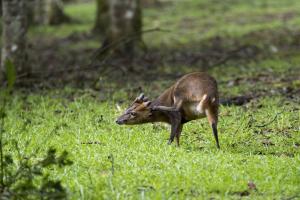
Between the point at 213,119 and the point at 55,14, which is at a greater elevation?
the point at 55,14

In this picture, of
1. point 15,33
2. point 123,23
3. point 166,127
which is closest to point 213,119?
point 166,127

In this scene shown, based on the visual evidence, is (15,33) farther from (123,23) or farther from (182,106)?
(182,106)

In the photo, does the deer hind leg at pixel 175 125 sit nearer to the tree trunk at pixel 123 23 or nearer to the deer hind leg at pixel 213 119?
the deer hind leg at pixel 213 119

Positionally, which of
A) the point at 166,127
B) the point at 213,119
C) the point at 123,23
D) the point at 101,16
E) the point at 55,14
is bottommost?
the point at 166,127

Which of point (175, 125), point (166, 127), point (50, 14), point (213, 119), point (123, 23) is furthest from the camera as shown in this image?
point (50, 14)

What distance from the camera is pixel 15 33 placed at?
12.1m

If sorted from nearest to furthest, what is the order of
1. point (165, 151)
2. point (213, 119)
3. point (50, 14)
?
point (165, 151), point (213, 119), point (50, 14)

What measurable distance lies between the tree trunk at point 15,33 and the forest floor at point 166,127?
0.42 meters

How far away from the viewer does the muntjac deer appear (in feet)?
23.3

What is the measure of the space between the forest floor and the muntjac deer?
0.79 feet

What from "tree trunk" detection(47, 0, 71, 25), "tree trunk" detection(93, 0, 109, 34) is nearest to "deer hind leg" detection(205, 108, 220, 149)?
"tree trunk" detection(93, 0, 109, 34)

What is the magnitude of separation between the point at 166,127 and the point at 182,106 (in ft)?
4.08

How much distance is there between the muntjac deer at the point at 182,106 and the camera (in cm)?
711

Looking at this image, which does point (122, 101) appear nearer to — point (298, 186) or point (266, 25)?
point (298, 186)
